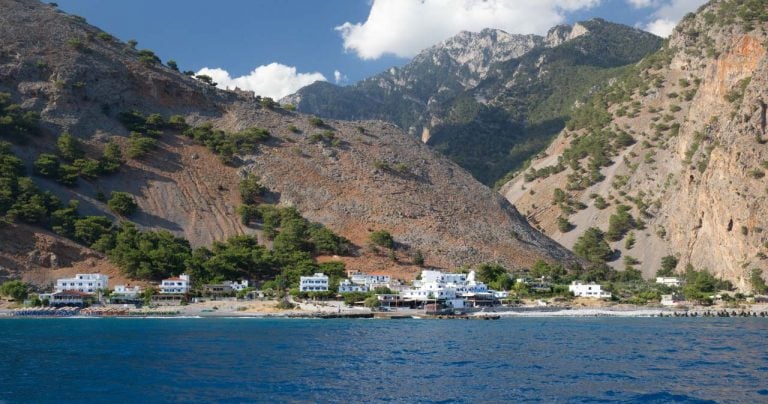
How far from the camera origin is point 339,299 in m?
96.4

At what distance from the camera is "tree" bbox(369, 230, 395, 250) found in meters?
112

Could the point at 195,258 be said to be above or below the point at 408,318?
above

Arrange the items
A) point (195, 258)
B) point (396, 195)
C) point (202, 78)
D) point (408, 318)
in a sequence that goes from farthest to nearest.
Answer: point (202, 78) < point (396, 195) < point (195, 258) < point (408, 318)

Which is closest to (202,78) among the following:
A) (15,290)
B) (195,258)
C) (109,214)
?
(109,214)

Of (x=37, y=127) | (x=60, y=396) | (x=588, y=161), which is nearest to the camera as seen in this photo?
(x=60, y=396)

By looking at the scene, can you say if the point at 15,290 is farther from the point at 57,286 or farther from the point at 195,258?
the point at 195,258

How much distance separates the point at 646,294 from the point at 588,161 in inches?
2691

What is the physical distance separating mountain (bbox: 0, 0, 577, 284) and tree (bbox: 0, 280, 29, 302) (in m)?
3.55

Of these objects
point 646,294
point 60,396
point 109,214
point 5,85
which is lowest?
point 60,396

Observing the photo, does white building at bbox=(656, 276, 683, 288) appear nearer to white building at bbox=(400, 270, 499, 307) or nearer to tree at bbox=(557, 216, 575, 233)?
white building at bbox=(400, 270, 499, 307)

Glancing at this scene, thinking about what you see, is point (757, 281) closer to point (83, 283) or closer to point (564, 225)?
point (564, 225)

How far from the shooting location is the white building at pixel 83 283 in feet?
298

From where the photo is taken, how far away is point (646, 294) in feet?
337

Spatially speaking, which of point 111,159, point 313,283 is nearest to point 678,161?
point 313,283
